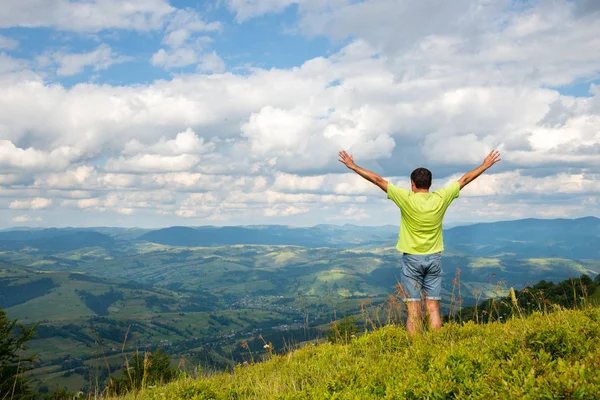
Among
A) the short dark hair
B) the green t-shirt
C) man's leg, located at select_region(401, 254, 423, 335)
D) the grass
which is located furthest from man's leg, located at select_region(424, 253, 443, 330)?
the short dark hair

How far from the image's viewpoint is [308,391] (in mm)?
5227

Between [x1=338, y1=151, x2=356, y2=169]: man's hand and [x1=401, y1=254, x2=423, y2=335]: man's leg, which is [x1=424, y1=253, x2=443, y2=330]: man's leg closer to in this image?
[x1=401, y1=254, x2=423, y2=335]: man's leg

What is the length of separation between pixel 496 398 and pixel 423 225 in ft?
15.5

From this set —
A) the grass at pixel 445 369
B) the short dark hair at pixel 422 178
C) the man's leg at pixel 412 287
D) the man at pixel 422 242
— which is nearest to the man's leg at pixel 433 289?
the man at pixel 422 242

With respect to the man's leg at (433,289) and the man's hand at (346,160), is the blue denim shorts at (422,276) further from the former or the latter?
the man's hand at (346,160)

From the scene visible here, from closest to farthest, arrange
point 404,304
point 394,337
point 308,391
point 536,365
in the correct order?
point 536,365 → point 308,391 → point 394,337 → point 404,304

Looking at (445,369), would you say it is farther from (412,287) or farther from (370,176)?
(370,176)

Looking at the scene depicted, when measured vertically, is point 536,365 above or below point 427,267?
below

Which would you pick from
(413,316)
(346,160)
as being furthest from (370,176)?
(413,316)

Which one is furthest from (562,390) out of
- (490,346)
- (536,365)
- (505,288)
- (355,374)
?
(505,288)

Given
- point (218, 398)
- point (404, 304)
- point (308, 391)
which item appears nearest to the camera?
point (308, 391)

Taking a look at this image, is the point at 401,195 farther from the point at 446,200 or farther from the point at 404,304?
the point at 404,304

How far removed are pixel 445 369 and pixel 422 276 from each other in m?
3.70

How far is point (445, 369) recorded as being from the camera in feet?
15.8
